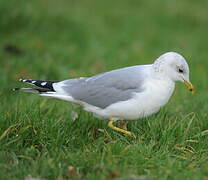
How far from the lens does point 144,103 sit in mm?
4129

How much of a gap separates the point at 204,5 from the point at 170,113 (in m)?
7.04

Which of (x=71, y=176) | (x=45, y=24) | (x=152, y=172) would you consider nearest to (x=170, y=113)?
(x=152, y=172)

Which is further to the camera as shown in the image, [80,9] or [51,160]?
[80,9]

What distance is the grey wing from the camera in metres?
4.20

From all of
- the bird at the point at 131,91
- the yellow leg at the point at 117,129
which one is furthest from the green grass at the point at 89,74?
the bird at the point at 131,91

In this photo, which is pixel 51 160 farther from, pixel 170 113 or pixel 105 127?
pixel 170 113

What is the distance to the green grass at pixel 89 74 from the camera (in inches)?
142

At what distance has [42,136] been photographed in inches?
158

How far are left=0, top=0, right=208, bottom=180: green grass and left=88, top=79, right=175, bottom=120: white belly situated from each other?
209 mm

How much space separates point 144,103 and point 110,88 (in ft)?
1.24

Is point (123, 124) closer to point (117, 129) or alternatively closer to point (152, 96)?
point (117, 129)

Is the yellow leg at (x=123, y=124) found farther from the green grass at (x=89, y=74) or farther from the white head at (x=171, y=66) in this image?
the white head at (x=171, y=66)

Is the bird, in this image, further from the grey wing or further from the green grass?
the green grass

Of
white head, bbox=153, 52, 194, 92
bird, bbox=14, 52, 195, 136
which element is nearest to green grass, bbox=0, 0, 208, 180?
bird, bbox=14, 52, 195, 136
